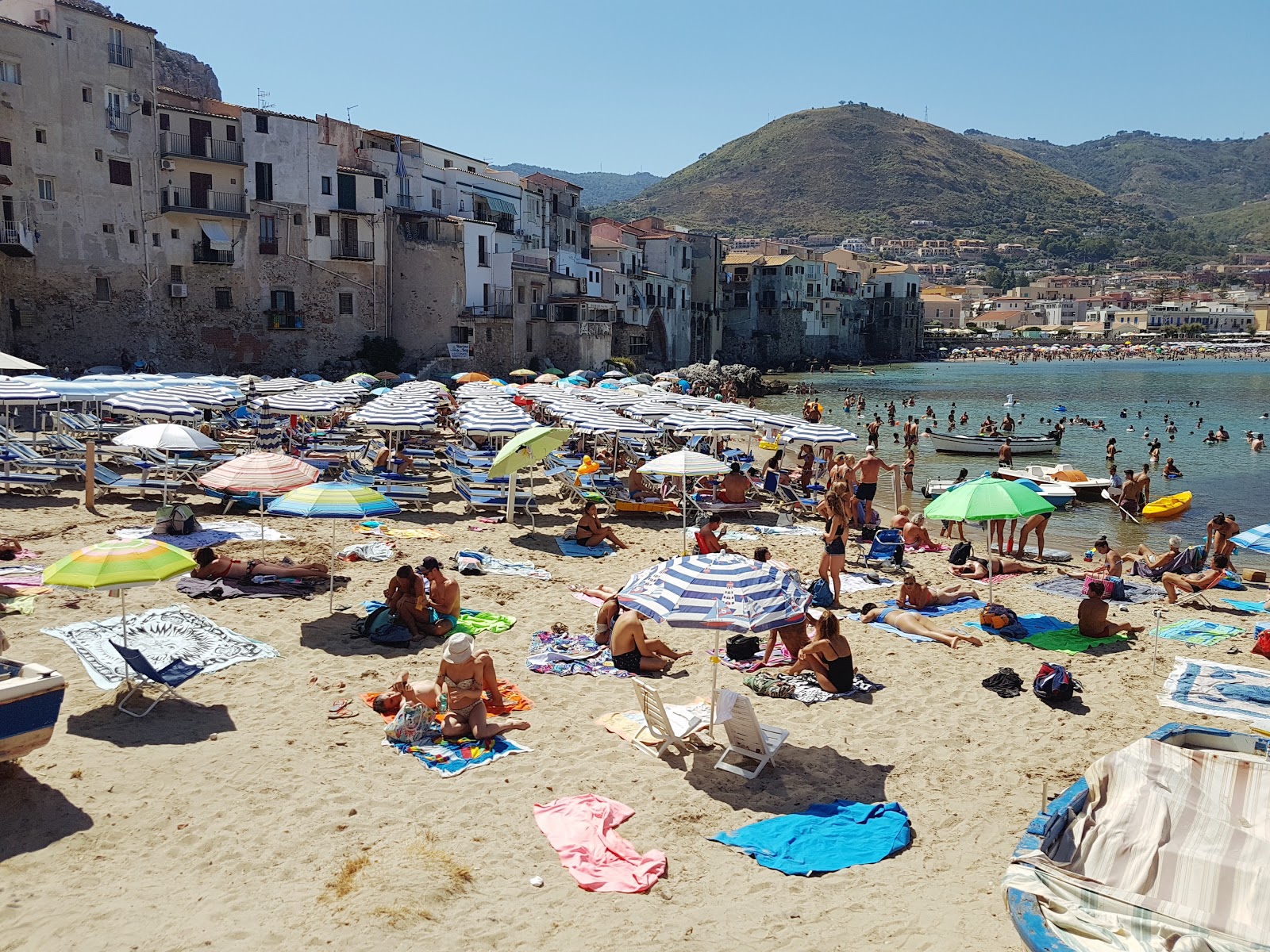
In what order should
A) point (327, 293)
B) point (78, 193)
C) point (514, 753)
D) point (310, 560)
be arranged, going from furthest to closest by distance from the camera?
point (327, 293) → point (78, 193) → point (310, 560) → point (514, 753)

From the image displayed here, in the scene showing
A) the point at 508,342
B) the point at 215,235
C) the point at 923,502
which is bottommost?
the point at 923,502

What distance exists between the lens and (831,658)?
8820 millimetres

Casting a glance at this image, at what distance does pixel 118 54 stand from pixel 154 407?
93.5ft

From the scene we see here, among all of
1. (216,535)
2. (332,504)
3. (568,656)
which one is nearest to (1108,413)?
(216,535)

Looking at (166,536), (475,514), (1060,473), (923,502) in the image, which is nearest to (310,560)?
(166,536)

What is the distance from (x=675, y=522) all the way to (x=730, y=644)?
25.5ft

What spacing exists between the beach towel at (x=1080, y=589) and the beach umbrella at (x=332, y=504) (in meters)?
9.13

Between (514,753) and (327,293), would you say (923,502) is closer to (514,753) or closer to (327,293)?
(514,753)

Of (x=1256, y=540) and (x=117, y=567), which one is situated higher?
(x=117, y=567)

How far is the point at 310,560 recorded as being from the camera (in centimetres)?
1304

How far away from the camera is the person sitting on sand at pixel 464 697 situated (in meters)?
7.50

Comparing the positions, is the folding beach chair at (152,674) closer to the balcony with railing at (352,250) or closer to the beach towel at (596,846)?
the beach towel at (596,846)

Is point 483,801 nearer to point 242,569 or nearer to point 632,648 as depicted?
point 632,648

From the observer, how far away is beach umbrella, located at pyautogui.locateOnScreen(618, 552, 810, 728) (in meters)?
6.83
